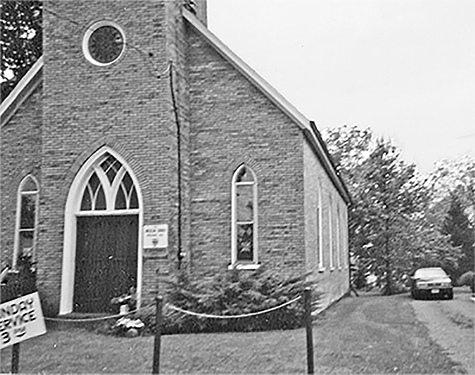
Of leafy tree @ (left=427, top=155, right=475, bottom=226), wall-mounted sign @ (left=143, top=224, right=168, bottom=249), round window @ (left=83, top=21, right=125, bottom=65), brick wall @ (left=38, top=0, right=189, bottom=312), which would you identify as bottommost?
wall-mounted sign @ (left=143, top=224, right=168, bottom=249)

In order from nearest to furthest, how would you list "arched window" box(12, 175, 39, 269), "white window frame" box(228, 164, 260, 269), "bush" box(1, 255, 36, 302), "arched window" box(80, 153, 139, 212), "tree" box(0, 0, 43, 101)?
"bush" box(1, 255, 36, 302) → "arched window" box(80, 153, 139, 212) → "white window frame" box(228, 164, 260, 269) → "arched window" box(12, 175, 39, 269) → "tree" box(0, 0, 43, 101)

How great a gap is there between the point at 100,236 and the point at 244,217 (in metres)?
3.38

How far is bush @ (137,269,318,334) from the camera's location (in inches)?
517

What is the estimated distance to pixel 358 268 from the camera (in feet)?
123

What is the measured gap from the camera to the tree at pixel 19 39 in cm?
2617

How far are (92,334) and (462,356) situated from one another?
7.09 metres

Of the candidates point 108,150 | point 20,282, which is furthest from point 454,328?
point 20,282

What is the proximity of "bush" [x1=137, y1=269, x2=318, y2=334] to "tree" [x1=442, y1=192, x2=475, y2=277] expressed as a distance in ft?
98.0

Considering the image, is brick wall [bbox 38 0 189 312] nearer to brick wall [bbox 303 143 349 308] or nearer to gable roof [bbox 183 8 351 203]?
gable roof [bbox 183 8 351 203]

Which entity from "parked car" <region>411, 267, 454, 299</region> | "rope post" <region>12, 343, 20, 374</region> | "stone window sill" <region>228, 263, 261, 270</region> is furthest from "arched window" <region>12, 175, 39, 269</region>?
"parked car" <region>411, 267, 454, 299</region>

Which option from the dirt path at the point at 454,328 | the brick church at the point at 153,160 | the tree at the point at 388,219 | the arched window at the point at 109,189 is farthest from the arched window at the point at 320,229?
the tree at the point at 388,219

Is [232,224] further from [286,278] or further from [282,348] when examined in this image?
[282,348]

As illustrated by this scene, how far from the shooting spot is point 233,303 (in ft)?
43.8

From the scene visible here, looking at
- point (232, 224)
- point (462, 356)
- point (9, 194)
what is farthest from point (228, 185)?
point (462, 356)
